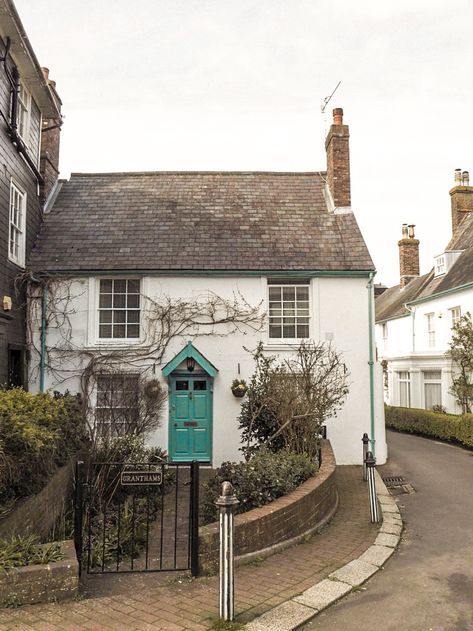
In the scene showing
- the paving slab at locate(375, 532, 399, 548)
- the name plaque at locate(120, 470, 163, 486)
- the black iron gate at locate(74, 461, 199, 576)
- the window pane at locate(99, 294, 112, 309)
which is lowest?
the paving slab at locate(375, 532, 399, 548)

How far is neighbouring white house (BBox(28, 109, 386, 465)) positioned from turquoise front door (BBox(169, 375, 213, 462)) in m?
0.03

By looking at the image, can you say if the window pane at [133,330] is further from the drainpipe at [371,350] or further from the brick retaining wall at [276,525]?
the brick retaining wall at [276,525]

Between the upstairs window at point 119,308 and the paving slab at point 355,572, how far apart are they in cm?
925

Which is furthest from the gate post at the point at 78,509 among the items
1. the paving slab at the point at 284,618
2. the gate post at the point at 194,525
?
the paving slab at the point at 284,618

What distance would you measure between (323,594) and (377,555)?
1589 millimetres

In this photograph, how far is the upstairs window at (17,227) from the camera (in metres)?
12.9

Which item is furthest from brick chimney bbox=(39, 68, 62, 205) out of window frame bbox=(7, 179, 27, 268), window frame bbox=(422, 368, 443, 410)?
window frame bbox=(422, 368, 443, 410)

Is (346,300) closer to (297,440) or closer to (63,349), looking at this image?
(297,440)

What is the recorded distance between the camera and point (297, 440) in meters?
10.1

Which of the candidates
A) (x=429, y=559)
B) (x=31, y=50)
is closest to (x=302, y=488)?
(x=429, y=559)

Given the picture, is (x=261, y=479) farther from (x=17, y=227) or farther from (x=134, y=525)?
(x=17, y=227)

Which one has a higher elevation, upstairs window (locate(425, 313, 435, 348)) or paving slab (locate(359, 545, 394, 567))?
upstairs window (locate(425, 313, 435, 348))

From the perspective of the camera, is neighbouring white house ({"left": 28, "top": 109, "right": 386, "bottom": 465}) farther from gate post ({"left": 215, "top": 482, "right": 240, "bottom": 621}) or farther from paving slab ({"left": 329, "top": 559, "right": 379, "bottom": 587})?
gate post ({"left": 215, "top": 482, "right": 240, "bottom": 621})

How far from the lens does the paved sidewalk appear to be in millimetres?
4758
